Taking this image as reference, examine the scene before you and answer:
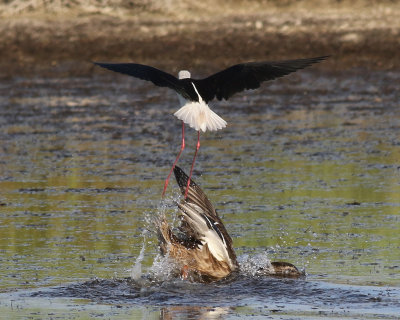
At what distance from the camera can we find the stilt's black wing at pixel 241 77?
9.24m

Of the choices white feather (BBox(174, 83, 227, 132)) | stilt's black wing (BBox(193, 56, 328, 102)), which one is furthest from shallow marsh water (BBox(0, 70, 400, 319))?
stilt's black wing (BBox(193, 56, 328, 102))

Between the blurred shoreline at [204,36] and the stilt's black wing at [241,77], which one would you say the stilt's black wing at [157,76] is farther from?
the blurred shoreline at [204,36]

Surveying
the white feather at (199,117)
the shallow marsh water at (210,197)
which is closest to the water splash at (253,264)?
the shallow marsh water at (210,197)

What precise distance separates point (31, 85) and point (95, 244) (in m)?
12.0

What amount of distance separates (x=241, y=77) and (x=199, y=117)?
599 millimetres

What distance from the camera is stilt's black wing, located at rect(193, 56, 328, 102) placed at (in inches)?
364

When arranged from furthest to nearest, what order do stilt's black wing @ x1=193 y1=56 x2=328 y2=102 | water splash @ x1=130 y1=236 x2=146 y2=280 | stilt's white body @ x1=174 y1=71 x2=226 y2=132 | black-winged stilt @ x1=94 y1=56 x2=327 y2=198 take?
1. stilt's black wing @ x1=193 y1=56 x2=328 y2=102
2. black-winged stilt @ x1=94 y1=56 x2=327 y2=198
3. stilt's white body @ x1=174 y1=71 x2=226 y2=132
4. water splash @ x1=130 y1=236 x2=146 y2=280

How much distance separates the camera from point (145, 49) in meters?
24.5

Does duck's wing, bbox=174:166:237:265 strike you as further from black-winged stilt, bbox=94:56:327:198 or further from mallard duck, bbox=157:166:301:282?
black-winged stilt, bbox=94:56:327:198

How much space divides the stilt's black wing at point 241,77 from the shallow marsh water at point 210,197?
1455 mm

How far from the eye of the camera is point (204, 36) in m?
24.8

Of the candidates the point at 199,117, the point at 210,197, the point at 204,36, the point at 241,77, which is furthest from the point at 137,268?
the point at 204,36

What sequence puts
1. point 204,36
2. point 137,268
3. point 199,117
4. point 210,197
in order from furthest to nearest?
point 204,36, point 210,197, point 199,117, point 137,268

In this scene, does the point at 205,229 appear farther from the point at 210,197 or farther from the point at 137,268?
the point at 210,197
